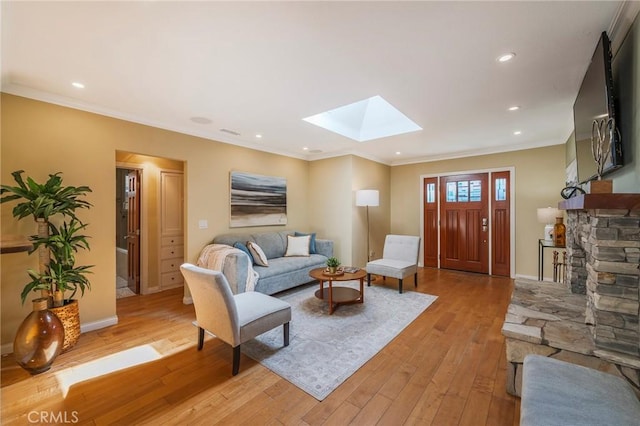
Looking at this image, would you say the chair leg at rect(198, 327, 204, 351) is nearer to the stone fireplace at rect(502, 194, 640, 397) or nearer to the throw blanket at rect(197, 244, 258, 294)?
the throw blanket at rect(197, 244, 258, 294)

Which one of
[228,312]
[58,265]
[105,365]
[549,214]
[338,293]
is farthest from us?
[549,214]

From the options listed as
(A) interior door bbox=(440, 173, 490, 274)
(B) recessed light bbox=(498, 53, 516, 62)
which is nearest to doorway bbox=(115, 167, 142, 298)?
(B) recessed light bbox=(498, 53, 516, 62)

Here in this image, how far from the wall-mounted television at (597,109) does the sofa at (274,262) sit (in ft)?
11.1

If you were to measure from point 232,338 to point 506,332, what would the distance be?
2044mm

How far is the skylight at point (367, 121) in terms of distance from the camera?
155 inches

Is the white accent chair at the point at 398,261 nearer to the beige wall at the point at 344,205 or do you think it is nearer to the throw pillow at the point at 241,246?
the beige wall at the point at 344,205

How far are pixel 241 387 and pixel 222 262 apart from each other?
1.69 metres

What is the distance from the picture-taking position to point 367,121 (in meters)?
4.39

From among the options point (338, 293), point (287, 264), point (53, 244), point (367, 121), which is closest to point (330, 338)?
point (338, 293)

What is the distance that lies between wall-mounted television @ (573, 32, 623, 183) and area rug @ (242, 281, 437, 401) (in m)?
2.20

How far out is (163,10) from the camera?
5.16 ft

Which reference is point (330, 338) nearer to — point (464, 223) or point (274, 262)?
point (274, 262)

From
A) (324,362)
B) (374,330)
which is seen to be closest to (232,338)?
(324,362)

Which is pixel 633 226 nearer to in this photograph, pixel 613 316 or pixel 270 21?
pixel 613 316
